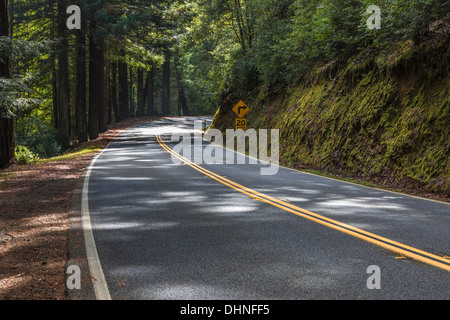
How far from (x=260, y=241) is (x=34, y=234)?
369 centimetres

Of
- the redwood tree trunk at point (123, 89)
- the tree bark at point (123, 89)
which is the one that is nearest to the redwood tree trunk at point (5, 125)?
the tree bark at point (123, 89)

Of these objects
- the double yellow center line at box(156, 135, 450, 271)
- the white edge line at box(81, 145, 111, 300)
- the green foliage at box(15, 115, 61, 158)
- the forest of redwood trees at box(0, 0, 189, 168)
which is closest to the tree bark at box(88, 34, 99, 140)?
the forest of redwood trees at box(0, 0, 189, 168)

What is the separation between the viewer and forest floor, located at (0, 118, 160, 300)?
4621 millimetres

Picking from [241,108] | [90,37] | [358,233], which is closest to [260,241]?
[358,233]

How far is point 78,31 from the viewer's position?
28.0 m

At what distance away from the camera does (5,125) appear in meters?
16.2

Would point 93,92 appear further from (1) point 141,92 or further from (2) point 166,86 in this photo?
(1) point 141,92

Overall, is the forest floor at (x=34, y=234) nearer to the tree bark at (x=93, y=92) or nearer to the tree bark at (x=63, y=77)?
the tree bark at (x=63, y=77)

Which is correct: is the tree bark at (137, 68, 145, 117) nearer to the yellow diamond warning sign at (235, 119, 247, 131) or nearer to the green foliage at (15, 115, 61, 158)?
the green foliage at (15, 115, 61, 158)

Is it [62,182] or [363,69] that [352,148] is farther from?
[62,182]

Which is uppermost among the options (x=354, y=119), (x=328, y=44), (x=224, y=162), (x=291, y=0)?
(x=291, y=0)

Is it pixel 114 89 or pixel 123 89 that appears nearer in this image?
pixel 114 89

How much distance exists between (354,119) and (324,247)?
36.8ft
